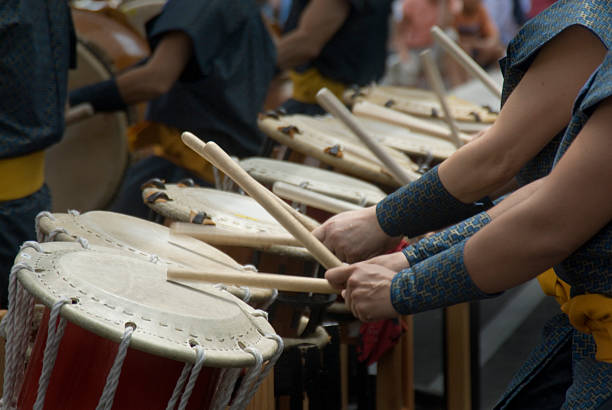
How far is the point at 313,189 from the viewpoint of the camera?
2154mm

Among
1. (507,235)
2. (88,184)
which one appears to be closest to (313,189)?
(507,235)

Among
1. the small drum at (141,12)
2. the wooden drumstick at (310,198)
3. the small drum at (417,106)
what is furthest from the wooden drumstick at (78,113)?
the wooden drumstick at (310,198)

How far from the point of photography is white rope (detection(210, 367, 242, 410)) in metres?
1.35

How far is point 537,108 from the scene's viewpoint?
1.43m

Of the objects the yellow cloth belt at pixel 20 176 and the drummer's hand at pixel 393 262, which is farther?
the yellow cloth belt at pixel 20 176

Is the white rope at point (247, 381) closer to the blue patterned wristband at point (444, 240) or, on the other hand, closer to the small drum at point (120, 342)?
the small drum at point (120, 342)

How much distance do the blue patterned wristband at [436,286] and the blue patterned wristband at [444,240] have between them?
0.16 meters

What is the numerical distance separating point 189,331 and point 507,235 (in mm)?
478

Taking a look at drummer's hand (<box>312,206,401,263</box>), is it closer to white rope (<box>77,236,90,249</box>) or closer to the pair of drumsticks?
the pair of drumsticks

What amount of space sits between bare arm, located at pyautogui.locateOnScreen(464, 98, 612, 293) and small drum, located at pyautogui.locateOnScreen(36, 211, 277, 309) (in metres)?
0.45

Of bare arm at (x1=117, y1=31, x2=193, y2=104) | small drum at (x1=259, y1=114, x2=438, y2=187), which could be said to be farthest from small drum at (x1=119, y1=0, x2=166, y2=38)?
small drum at (x1=259, y1=114, x2=438, y2=187)

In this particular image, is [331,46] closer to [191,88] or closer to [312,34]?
[312,34]

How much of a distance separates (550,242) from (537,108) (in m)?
0.30

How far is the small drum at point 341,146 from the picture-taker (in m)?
2.41
